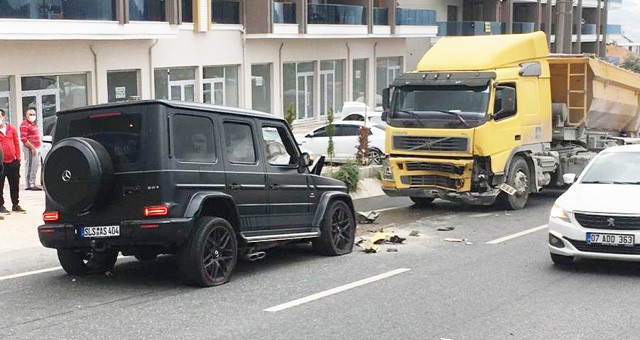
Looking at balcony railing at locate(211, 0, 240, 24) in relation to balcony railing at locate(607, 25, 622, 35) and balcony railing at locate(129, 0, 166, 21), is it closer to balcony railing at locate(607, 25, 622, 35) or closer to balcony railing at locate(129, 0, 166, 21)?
balcony railing at locate(129, 0, 166, 21)

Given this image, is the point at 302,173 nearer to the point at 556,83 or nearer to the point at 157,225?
the point at 157,225

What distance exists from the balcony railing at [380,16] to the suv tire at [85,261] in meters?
34.1

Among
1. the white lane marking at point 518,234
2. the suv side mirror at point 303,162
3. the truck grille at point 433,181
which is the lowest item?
the white lane marking at point 518,234

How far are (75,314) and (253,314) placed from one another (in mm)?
1672

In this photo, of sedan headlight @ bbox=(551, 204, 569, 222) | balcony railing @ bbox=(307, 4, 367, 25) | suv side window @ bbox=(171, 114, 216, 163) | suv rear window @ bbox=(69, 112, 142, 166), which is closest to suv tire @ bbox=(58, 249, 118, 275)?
suv rear window @ bbox=(69, 112, 142, 166)

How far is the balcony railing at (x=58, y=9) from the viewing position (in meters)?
22.4

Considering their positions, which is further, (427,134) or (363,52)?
(363,52)

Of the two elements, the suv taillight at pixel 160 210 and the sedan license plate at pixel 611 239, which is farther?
the sedan license plate at pixel 611 239

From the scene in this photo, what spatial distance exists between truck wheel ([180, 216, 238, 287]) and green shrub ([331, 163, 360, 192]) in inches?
448

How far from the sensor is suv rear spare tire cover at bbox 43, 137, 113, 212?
937cm

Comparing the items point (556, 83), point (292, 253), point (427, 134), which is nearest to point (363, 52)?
point (556, 83)

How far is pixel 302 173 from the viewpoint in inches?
466

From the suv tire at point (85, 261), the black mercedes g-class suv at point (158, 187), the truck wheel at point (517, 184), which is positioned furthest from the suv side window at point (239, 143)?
the truck wheel at point (517, 184)

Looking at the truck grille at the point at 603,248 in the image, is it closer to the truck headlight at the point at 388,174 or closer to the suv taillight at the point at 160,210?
the suv taillight at the point at 160,210
